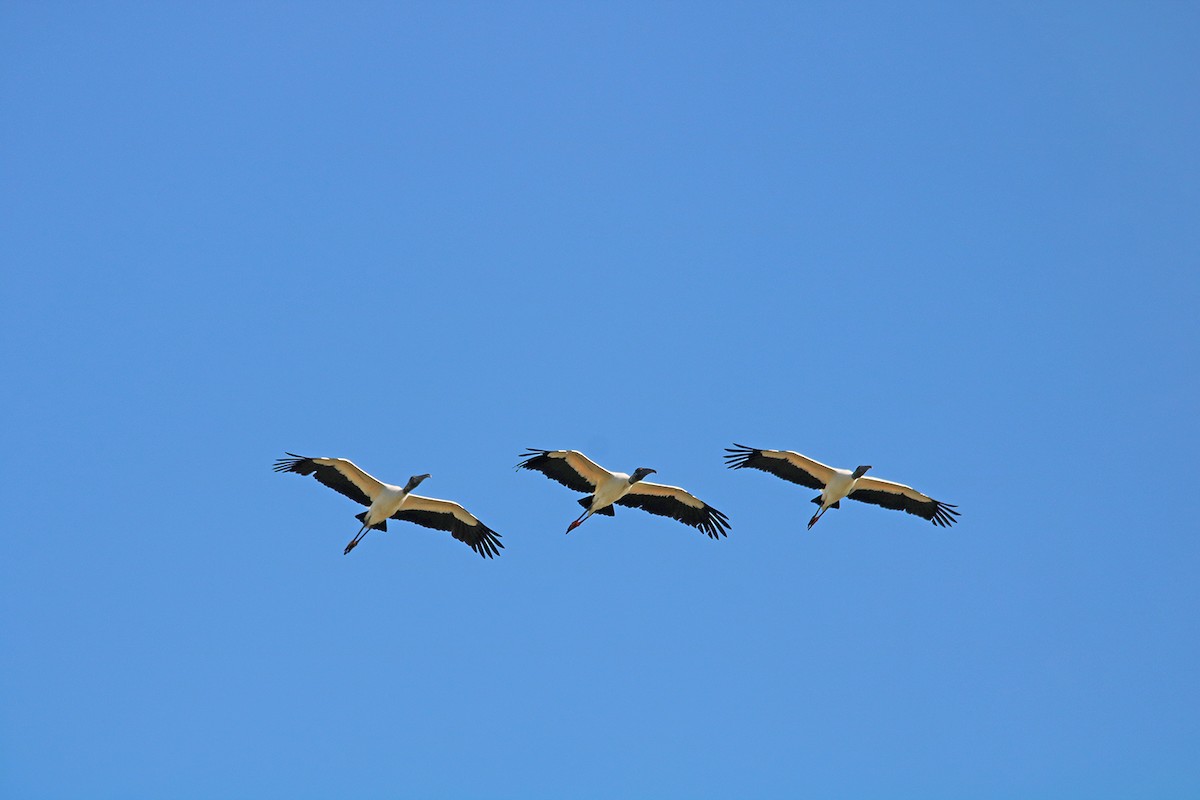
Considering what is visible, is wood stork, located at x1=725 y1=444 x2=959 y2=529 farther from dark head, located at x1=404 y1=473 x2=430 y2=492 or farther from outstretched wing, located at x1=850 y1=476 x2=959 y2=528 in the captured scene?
dark head, located at x1=404 y1=473 x2=430 y2=492

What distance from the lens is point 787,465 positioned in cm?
3619

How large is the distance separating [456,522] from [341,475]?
2.99 m

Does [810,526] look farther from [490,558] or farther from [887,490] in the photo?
[490,558]

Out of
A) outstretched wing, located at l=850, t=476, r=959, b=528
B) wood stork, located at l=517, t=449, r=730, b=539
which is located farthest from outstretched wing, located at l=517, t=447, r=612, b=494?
outstretched wing, located at l=850, t=476, r=959, b=528

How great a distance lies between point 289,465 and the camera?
3325 cm

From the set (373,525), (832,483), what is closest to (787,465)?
(832,483)

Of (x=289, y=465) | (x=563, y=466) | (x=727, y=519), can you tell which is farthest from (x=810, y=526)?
(x=289, y=465)

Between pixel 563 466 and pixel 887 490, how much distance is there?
8.32 meters

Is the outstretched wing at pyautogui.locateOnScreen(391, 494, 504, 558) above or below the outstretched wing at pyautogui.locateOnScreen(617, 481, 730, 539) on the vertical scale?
below

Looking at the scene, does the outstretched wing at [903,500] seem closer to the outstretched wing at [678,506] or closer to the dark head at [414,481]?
the outstretched wing at [678,506]

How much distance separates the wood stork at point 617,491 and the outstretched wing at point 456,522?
204 centimetres

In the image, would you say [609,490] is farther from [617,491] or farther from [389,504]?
[389,504]

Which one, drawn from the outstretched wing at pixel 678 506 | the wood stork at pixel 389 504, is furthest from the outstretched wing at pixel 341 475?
the outstretched wing at pixel 678 506

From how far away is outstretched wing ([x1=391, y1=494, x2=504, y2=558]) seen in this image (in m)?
35.0
